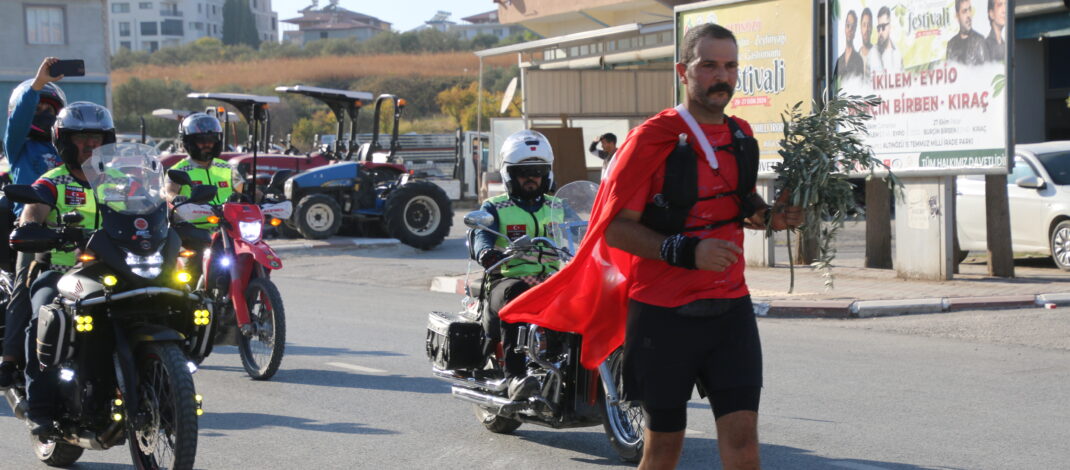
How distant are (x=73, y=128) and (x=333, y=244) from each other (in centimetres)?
1404

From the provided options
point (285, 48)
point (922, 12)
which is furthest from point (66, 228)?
point (285, 48)

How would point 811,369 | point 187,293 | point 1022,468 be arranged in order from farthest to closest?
point 811,369 → point 1022,468 → point 187,293

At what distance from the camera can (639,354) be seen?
431cm

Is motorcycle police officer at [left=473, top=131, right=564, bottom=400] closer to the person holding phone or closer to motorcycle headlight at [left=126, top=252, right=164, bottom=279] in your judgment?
motorcycle headlight at [left=126, top=252, right=164, bottom=279]

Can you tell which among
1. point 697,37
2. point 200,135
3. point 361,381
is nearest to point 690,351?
point 697,37

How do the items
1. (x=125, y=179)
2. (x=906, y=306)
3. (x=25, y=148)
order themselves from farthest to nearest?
(x=906, y=306) < (x=25, y=148) < (x=125, y=179)

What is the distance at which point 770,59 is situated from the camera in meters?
16.0

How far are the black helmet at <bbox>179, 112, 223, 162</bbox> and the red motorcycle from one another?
51 centimetres

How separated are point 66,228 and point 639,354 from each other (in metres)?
Answer: 2.99

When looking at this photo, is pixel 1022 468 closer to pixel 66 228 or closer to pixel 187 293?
pixel 187 293

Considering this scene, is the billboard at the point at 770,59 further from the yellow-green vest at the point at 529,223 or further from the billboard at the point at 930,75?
the yellow-green vest at the point at 529,223

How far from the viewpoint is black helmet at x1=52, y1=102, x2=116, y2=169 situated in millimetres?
6441

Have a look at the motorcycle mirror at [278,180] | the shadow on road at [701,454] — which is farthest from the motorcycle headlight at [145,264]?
the motorcycle mirror at [278,180]

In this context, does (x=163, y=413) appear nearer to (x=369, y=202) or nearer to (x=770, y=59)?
(x=770, y=59)
